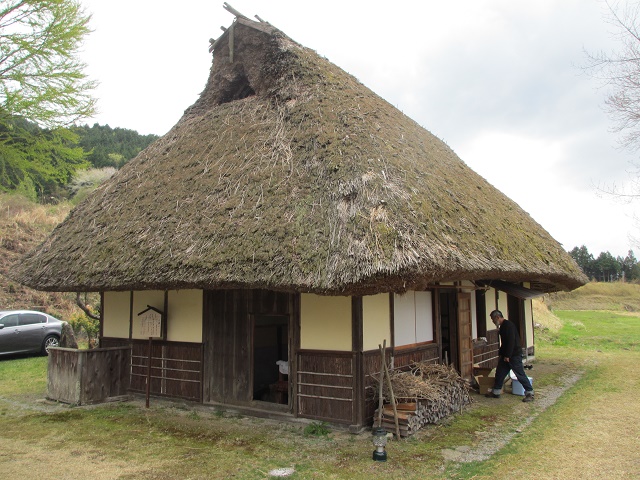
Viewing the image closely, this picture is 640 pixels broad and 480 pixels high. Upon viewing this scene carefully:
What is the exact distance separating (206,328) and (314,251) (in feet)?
10.0

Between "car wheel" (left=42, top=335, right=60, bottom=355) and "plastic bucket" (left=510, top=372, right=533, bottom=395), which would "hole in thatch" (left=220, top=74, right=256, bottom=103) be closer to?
"plastic bucket" (left=510, top=372, right=533, bottom=395)

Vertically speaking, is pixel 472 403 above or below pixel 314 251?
below

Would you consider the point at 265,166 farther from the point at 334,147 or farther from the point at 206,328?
the point at 206,328

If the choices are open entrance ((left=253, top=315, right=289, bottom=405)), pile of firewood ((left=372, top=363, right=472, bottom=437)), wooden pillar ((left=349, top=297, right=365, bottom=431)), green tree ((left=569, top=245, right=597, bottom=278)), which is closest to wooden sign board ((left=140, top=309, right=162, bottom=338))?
open entrance ((left=253, top=315, right=289, bottom=405))

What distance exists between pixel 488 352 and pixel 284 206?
7.01 m

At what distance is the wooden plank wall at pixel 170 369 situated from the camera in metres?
7.64

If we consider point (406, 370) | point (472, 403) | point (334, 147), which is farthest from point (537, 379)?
point (334, 147)

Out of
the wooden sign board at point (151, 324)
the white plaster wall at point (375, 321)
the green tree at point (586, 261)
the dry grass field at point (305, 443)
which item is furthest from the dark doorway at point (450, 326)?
the green tree at point (586, 261)

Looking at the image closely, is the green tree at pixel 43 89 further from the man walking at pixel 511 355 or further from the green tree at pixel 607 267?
the green tree at pixel 607 267

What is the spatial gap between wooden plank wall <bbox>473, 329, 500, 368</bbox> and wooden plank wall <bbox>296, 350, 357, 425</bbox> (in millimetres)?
4836

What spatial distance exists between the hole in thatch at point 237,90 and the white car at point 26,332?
8.26 m

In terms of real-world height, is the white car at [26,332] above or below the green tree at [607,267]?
below

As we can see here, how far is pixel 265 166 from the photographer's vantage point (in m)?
7.19

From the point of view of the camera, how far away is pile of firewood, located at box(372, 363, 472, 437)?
5.88 meters
